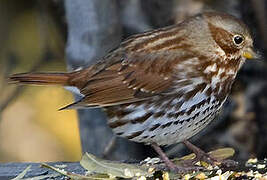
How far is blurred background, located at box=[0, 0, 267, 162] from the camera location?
604 centimetres

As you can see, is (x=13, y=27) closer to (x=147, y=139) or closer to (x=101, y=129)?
(x=101, y=129)

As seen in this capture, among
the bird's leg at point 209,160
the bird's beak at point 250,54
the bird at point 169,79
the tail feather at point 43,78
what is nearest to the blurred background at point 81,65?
the tail feather at point 43,78

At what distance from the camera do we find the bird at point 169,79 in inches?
217

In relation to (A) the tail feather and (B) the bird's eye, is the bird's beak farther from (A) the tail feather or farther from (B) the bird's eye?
(A) the tail feather

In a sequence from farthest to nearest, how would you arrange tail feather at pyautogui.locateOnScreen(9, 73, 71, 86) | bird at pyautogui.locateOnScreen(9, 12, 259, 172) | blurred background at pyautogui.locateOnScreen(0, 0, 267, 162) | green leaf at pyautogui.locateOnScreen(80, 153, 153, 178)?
blurred background at pyautogui.locateOnScreen(0, 0, 267, 162), tail feather at pyautogui.locateOnScreen(9, 73, 71, 86), bird at pyautogui.locateOnScreen(9, 12, 259, 172), green leaf at pyautogui.locateOnScreen(80, 153, 153, 178)

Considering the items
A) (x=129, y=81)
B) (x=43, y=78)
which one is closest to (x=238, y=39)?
(x=129, y=81)

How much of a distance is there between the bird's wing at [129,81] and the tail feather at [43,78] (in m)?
0.12

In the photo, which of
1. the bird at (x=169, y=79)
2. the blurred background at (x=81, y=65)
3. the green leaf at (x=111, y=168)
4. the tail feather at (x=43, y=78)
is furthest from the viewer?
the blurred background at (x=81, y=65)

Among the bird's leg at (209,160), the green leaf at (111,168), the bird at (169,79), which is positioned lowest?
the bird's leg at (209,160)

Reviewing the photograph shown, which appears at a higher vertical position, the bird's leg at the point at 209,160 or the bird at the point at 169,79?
the bird at the point at 169,79

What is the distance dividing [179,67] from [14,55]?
2.35m

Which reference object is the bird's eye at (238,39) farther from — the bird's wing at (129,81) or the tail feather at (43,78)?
the tail feather at (43,78)

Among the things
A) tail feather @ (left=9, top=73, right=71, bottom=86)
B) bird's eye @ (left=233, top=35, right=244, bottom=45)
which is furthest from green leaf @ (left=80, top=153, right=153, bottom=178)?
bird's eye @ (left=233, top=35, right=244, bottom=45)

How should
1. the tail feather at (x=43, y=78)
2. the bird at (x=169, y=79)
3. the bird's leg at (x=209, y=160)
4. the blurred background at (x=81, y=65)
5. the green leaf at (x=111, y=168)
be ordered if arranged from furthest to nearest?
the blurred background at (x=81, y=65)
the tail feather at (x=43, y=78)
the bird at (x=169, y=79)
the bird's leg at (x=209, y=160)
the green leaf at (x=111, y=168)
